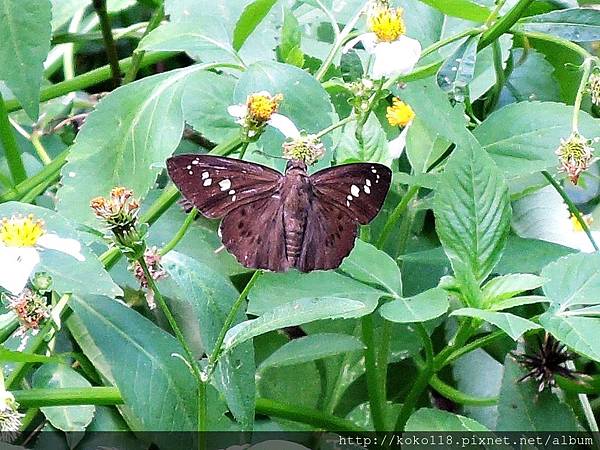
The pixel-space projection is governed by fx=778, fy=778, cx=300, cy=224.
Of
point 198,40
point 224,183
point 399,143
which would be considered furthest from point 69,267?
point 399,143

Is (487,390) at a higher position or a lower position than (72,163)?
lower

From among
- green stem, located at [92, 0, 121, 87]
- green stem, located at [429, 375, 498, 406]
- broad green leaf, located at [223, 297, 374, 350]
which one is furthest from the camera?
green stem, located at [92, 0, 121, 87]

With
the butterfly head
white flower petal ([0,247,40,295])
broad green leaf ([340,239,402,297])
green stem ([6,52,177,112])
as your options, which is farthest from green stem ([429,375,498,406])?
green stem ([6,52,177,112])

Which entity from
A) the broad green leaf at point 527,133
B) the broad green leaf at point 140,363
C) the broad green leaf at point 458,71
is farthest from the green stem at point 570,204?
the broad green leaf at point 140,363

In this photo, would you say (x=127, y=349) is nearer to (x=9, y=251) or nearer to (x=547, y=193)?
(x=9, y=251)

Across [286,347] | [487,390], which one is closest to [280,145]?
[286,347]

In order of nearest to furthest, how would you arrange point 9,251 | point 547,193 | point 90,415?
point 9,251 → point 90,415 → point 547,193

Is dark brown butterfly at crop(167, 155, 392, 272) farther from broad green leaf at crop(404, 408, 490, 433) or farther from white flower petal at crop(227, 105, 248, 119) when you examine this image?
broad green leaf at crop(404, 408, 490, 433)

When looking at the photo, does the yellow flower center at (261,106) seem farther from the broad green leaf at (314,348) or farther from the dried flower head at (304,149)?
the broad green leaf at (314,348)
